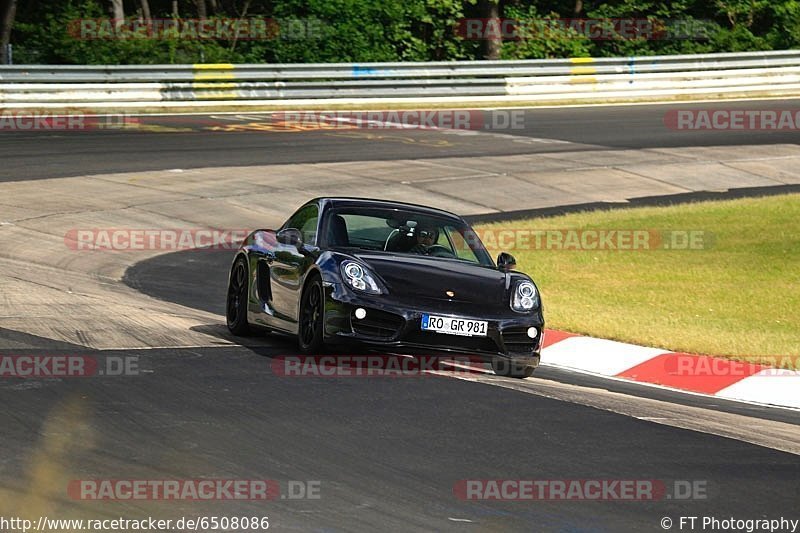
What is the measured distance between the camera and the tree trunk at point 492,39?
38188mm

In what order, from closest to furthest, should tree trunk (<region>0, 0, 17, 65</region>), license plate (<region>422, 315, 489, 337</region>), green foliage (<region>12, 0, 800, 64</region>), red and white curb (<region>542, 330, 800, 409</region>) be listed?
license plate (<region>422, 315, 489, 337</region>) → red and white curb (<region>542, 330, 800, 409</region>) → green foliage (<region>12, 0, 800, 64</region>) → tree trunk (<region>0, 0, 17, 65</region>)

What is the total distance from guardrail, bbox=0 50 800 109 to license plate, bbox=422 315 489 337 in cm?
2051

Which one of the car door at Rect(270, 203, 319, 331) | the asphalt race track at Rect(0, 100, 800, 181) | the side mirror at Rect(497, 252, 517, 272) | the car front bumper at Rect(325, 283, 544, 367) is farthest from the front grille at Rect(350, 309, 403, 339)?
the asphalt race track at Rect(0, 100, 800, 181)

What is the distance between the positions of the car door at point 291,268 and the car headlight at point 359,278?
1.65 feet

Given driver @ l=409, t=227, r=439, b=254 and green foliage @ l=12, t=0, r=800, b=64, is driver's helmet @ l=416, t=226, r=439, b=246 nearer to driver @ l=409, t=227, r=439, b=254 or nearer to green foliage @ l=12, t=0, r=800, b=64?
driver @ l=409, t=227, r=439, b=254

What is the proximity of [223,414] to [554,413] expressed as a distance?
1976 mm

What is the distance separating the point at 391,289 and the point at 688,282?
6782 mm

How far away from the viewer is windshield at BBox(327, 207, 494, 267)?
10.9 metres

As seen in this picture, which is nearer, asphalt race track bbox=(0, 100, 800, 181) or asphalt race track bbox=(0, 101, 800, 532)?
asphalt race track bbox=(0, 101, 800, 532)

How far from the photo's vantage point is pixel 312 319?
10.2 metres

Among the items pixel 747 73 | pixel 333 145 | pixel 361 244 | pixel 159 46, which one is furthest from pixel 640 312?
pixel 747 73

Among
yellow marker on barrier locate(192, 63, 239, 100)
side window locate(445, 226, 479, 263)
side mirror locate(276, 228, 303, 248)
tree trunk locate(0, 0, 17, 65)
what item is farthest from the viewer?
tree trunk locate(0, 0, 17, 65)

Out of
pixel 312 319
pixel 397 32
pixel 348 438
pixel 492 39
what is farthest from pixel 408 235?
pixel 492 39

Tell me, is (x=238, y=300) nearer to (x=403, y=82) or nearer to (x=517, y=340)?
(x=517, y=340)
